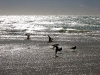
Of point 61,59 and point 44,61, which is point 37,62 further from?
point 61,59

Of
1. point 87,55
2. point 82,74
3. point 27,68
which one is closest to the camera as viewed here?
point 82,74

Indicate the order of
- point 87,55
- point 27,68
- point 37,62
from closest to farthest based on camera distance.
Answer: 1. point 27,68
2. point 37,62
3. point 87,55

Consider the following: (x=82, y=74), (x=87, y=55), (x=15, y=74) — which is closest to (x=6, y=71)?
(x=15, y=74)

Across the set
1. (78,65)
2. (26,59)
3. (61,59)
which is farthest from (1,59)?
(78,65)

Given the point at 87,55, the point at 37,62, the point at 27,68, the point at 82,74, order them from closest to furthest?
the point at 82,74
the point at 27,68
the point at 37,62
the point at 87,55

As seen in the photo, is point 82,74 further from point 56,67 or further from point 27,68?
point 27,68

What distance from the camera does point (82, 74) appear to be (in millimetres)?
21219

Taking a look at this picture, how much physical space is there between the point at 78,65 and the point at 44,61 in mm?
4026

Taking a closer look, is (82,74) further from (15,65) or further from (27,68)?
(15,65)

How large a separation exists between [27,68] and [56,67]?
288cm

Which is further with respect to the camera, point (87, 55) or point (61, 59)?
point (87, 55)

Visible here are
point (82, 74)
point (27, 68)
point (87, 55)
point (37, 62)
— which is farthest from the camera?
point (87, 55)

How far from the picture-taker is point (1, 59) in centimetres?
2752

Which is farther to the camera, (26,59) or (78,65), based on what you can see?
(26,59)
